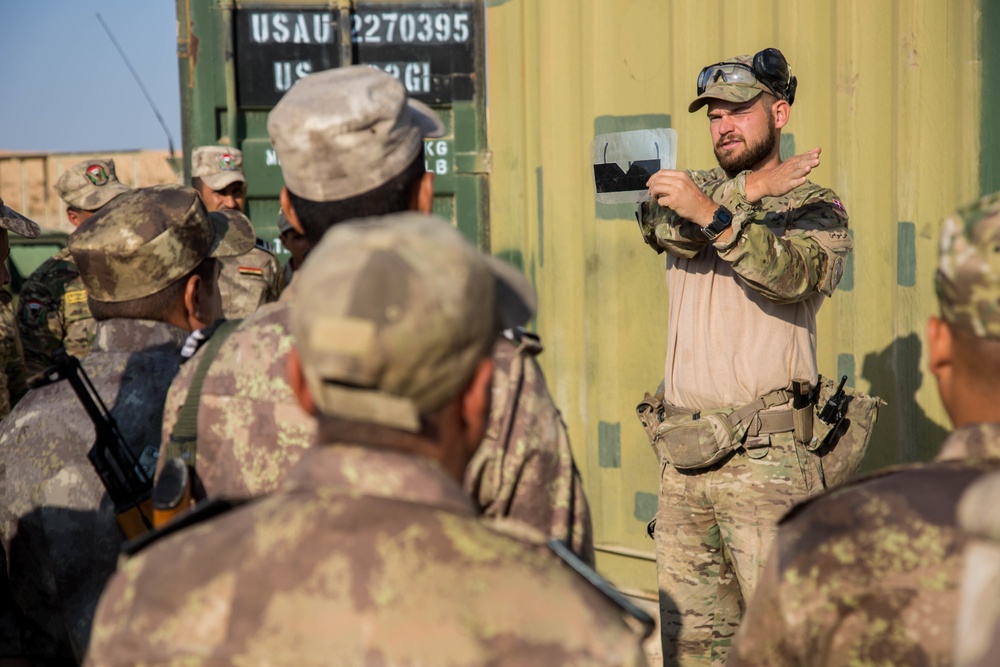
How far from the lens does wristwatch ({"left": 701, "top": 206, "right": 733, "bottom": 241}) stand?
3.31m

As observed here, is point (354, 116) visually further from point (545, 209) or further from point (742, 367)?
point (545, 209)

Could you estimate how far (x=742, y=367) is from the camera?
352 cm

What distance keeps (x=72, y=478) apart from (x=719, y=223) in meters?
1.94

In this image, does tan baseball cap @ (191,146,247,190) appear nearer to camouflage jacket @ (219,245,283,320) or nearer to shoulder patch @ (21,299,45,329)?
camouflage jacket @ (219,245,283,320)

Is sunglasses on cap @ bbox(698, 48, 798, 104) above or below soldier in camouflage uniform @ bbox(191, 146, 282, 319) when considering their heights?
above

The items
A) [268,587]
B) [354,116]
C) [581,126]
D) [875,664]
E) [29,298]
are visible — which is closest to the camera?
[268,587]

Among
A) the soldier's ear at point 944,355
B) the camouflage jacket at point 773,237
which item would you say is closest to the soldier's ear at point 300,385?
the soldier's ear at point 944,355

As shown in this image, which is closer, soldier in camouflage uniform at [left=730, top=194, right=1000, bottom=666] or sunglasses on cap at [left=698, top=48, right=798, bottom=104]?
soldier in camouflage uniform at [left=730, top=194, right=1000, bottom=666]

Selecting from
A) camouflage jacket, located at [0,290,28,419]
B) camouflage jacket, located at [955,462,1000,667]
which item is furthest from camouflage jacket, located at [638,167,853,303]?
camouflage jacket, located at [0,290,28,419]

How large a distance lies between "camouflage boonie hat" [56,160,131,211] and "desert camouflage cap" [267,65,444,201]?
4179 millimetres

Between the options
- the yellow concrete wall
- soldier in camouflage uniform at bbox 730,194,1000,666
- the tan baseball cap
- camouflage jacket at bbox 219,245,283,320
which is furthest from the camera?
the tan baseball cap

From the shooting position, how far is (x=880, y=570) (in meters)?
1.52

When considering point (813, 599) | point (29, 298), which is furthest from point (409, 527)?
point (29, 298)

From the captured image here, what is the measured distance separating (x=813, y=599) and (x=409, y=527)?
→ 0.64 m
